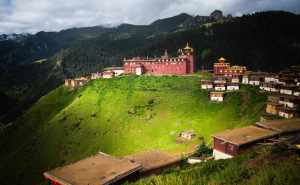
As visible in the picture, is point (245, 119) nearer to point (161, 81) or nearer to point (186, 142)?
point (186, 142)

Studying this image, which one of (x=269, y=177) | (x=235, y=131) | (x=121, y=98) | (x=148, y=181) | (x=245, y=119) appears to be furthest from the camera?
(x=121, y=98)

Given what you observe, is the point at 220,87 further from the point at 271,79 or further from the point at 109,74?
the point at 109,74

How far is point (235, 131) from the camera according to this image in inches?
2083

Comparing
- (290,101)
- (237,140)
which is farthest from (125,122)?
(237,140)

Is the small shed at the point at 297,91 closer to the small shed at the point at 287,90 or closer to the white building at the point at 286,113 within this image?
the small shed at the point at 287,90

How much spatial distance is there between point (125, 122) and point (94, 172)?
54.2 meters

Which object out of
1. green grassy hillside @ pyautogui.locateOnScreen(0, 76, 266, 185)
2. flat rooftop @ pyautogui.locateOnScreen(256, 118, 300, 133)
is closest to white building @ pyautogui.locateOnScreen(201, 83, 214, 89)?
green grassy hillside @ pyautogui.locateOnScreen(0, 76, 266, 185)

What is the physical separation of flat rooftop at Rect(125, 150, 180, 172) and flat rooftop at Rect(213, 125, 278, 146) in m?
8.06

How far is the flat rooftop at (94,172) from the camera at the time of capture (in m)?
35.9

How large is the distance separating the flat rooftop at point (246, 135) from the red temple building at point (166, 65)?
66.4 metres

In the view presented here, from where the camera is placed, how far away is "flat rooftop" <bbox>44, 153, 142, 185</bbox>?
118 ft

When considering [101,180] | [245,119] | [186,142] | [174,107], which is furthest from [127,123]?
[101,180]

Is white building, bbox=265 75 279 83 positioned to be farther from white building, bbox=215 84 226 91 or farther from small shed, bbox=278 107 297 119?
small shed, bbox=278 107 297 119

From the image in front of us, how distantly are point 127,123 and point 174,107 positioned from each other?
43.5 feet
